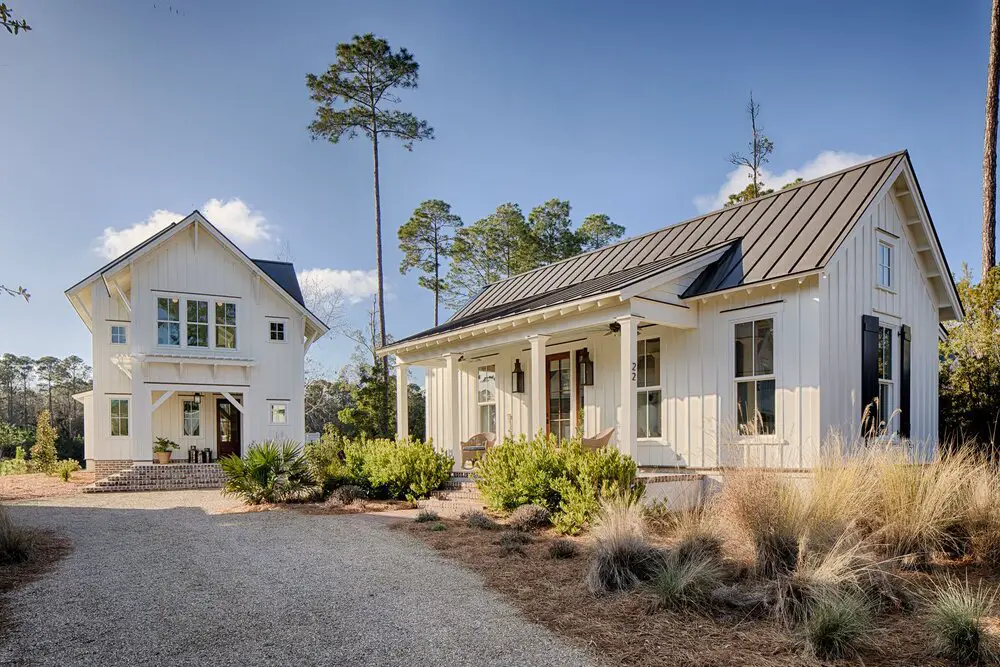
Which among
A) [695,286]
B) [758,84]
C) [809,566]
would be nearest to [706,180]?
[758,84]

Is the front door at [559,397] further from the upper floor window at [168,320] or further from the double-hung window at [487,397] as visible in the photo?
the upper floor window at [168,320]

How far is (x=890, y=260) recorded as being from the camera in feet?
37.8

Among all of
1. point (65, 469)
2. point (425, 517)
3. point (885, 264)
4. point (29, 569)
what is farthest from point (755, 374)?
point (65, 469)

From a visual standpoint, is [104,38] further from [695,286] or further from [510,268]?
[510,268]

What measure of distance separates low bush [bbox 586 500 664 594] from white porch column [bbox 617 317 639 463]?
373cm

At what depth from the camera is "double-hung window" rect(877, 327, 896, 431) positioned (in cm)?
1106

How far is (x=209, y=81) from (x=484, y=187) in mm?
15150

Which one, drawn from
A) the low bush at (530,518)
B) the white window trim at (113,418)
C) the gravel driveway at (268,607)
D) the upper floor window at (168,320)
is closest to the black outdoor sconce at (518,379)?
the low bush at (530,518)

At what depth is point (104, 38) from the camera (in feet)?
37.8

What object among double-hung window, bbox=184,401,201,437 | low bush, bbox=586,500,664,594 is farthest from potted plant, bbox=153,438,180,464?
low bush, bbox=586,500,664,594

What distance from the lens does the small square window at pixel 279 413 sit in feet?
68.7

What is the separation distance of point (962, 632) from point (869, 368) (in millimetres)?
6591

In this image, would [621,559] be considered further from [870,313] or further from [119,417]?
[119,417]

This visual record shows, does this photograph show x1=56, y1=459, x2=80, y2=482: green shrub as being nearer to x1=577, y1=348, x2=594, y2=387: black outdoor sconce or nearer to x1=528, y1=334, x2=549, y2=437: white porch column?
x1=528, y1=334, x2=549, y2=437: white porch column
